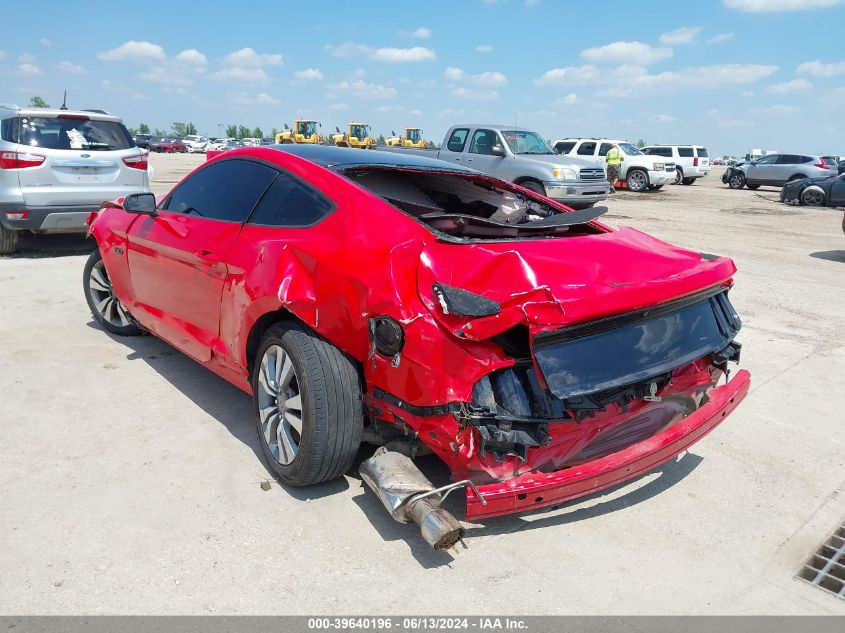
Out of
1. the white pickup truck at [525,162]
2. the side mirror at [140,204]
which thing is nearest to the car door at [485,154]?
the white pickup truck at [525,162]

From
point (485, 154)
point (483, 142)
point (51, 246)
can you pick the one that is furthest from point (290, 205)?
point (483, 142)

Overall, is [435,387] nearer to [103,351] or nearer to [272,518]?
[272,518]

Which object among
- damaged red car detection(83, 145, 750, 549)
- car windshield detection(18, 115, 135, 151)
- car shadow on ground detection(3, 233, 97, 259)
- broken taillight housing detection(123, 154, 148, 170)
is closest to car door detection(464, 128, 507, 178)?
broken taillight housing detection(123, 154, 148, 170)

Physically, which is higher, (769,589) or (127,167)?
(127,167)

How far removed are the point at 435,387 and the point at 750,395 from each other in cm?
304

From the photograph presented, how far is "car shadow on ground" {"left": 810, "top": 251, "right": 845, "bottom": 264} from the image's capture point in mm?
10677

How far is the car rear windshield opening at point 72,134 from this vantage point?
8102 millimetres

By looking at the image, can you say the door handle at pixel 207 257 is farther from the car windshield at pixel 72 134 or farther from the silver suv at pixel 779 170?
the silver suv at pixel 779 170

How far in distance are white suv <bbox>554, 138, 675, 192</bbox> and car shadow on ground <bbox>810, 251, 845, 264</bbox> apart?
13258 mm

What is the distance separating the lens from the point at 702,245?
1169cm

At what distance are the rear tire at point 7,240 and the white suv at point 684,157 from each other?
25715mm

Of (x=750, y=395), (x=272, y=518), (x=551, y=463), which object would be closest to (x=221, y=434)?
(x=272, y=518)

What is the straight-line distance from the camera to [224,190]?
4.00m

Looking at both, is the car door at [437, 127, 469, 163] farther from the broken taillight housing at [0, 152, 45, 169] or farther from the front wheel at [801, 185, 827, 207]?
the front wheel at [801, 185, 827, 207]
